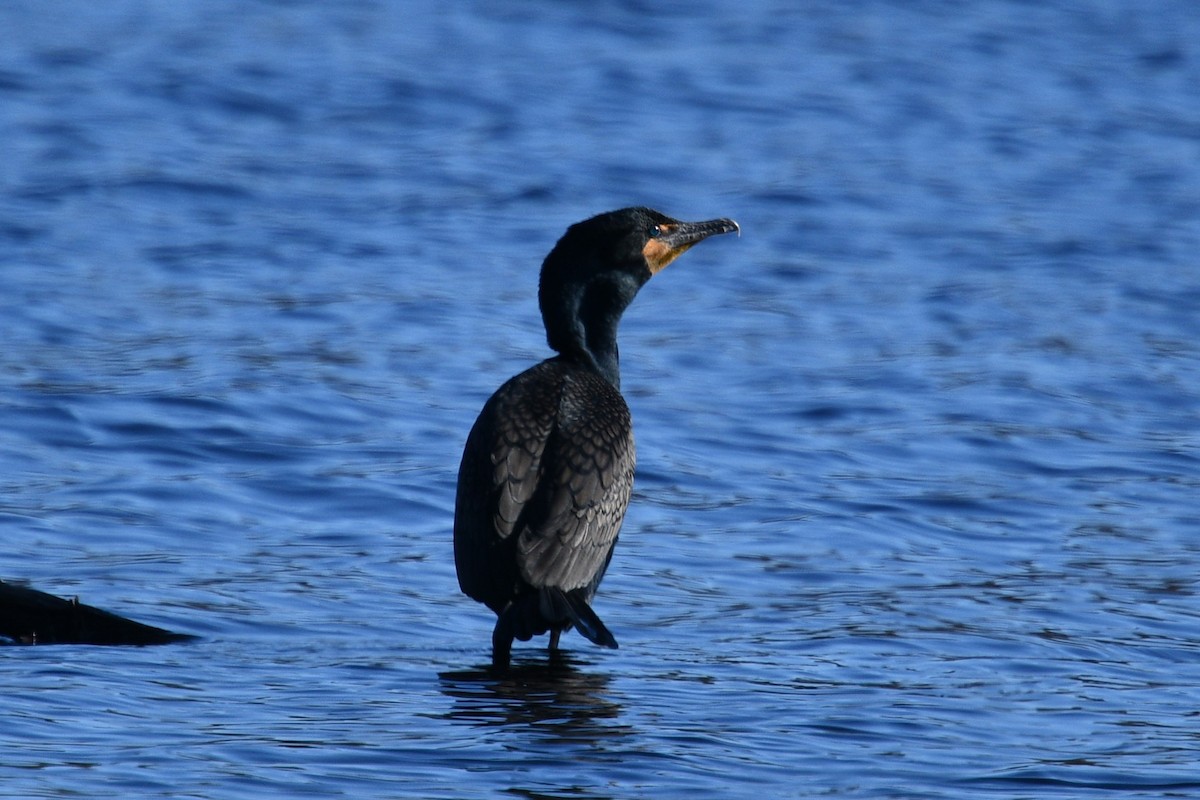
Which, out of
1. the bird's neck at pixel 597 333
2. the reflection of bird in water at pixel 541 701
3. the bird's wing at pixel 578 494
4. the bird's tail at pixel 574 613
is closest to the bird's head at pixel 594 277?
the bird's neck at pixel 597 333

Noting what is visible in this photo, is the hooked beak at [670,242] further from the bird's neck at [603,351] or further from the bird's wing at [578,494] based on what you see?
the bird's wing at [578,494]

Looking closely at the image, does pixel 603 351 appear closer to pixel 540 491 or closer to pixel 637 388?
pixel 540 491

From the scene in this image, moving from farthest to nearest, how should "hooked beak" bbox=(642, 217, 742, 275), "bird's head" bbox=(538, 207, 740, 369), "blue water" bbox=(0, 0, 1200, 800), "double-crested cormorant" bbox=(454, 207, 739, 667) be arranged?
"hooked beak" bbox=(642, 217, 742, 275)
"bird's head" bbox=(538, 207, 740, 369)
"double-crested cormorant" bbox=(454, 207, 739, 667)
"blue water" bbox=(0, 0, 1200, 800)

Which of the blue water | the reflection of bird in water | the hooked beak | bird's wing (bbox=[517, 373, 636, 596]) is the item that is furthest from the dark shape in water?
the hooked beak

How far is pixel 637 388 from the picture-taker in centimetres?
1046

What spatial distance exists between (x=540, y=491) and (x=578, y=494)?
12 centimetres

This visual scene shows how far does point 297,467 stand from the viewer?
28.6 ft

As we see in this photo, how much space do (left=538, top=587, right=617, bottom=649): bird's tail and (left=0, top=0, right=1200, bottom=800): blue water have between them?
0.73 ft

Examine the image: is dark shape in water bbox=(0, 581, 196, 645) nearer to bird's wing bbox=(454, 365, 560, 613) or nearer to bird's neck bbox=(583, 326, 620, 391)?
bird's wing bbox=(454, 365, 560, 613)

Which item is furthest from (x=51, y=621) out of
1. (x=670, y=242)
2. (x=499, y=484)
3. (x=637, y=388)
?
(x=637, y=388)

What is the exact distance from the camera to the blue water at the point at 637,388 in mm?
5551

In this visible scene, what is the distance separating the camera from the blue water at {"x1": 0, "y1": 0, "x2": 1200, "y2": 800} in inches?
219

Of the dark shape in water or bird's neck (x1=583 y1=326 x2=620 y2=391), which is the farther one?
bird's neck (x1=583 y1=326 x2=620 y2=391)

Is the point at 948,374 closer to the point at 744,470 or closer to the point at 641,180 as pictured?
the point at 744,470
